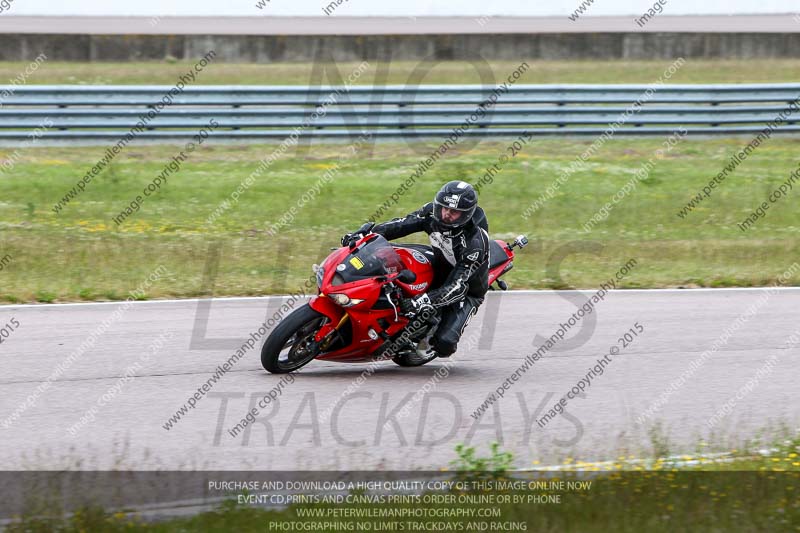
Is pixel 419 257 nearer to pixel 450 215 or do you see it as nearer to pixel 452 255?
pixel 452 255

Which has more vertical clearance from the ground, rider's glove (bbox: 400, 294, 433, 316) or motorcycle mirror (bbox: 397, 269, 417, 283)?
motorcycle mirror (bbox: 397, 269, 417, 283)

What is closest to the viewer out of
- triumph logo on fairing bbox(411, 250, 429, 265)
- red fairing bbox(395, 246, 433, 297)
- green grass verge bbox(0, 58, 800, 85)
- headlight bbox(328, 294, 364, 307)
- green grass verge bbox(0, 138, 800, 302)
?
headlight bbox(328, 294, 364, 307)

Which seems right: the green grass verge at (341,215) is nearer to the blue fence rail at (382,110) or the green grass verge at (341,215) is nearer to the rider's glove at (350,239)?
the blue fence rail at (382,110)

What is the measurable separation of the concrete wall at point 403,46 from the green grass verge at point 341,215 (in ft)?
29.0

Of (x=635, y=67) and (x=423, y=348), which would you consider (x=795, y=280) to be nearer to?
(x=423, y=348)

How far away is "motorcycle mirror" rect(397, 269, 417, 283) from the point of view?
9.00 meters

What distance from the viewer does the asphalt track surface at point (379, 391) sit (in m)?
7.43

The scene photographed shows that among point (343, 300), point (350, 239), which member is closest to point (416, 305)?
point (343, 300)

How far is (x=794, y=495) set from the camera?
6.45m

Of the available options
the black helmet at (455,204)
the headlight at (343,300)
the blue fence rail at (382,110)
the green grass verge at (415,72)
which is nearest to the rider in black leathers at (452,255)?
the black helmet at (455,204)

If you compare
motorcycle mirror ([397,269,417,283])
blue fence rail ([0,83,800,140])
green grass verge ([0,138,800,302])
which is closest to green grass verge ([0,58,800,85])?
blue fence rail ([0,83,800,140])

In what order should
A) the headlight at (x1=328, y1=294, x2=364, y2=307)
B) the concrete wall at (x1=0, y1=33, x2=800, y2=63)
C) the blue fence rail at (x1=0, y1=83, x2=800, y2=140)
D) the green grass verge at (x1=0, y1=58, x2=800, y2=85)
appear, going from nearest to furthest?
the headlight at (x1=328, y1=294, x2=364, y2=307), the blue fence rail at (x1=0, y1=83, x2=800, y2=140), the green grass verge at (x1=0, y1=58, x2=800, y2=85), the concrete wall at (x1=0, y1=33, x2=800, y2=63)

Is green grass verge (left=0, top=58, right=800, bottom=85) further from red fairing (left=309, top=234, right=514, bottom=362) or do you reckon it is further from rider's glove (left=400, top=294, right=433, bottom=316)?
rider's glove (left=400, top=294, right=433, bottom=316)

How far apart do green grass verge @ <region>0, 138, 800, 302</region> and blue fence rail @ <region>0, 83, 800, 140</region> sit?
42cm
